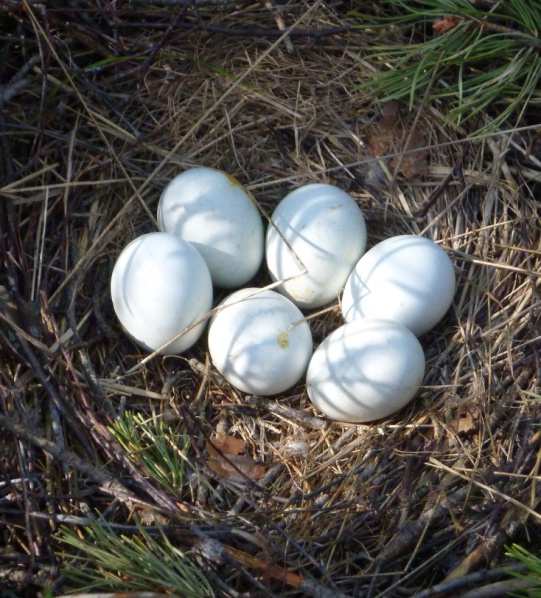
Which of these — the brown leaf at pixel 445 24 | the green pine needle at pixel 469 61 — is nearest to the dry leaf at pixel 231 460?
the green pine needle at pixel 469 61

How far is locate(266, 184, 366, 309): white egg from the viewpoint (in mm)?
1906

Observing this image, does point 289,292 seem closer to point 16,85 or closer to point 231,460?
point 231,460

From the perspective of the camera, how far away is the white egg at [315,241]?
6.25ft

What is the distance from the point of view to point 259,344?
5.96ft

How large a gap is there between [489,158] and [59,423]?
4.01 ft

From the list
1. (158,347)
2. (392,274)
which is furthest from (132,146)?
(392,274)

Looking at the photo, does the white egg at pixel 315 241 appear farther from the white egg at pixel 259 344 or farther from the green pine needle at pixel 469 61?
the green pine needle at pixel 469 61

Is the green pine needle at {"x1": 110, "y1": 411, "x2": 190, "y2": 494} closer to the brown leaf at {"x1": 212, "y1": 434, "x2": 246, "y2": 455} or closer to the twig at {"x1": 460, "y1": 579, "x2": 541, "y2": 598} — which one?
the brown leaf at {"x1": 212, "y1": 434, "x2": 246, "y2": 455}

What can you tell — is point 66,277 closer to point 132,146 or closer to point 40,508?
point 132,146

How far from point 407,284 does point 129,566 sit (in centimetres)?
82

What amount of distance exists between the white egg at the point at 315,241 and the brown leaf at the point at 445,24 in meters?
0.50

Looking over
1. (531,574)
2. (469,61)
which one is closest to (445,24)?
(469,61)

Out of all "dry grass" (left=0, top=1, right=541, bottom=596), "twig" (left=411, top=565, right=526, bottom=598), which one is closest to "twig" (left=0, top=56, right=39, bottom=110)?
"dry grass" (left=0, top=1, right=541, bottom=596)

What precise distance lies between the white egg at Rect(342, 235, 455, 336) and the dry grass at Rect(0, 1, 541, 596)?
125mm
